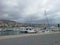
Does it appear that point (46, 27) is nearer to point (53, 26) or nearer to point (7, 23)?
point (53, 26)

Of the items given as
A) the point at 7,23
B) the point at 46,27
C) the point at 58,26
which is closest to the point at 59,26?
the point at 58,26

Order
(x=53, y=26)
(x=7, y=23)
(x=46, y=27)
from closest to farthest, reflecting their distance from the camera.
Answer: (x=46, y=27), (x=53, y=26), (x=7, y=23)

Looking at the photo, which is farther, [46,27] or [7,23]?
[7,23]

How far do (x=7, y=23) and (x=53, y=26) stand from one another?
1931 inches

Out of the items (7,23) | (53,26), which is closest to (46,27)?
(53,26)

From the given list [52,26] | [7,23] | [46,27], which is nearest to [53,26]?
[52,26]

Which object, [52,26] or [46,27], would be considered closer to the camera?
[46,27]

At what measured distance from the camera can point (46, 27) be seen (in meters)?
82.6

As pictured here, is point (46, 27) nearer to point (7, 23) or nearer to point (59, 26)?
point (59, 26)

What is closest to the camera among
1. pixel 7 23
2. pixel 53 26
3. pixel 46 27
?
pixel 46 27

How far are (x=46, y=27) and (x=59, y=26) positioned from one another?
1435 centimetres

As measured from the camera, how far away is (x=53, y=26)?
9194 centimetres

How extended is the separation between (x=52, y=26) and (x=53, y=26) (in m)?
0.71

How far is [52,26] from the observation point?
9238 centimetres
